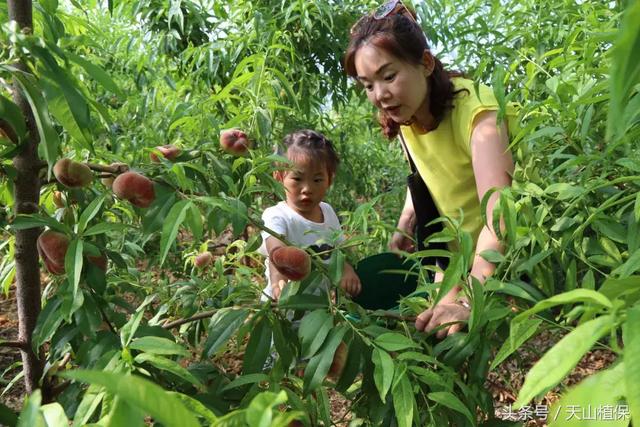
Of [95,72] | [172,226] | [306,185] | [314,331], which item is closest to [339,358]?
[314,331]

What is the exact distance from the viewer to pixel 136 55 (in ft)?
11.3

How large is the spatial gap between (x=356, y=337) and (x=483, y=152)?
0.54m

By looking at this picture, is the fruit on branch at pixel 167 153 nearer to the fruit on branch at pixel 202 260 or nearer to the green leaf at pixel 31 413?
the fruit on branch at pixel 202 260

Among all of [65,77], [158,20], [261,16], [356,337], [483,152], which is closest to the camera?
[65,77]

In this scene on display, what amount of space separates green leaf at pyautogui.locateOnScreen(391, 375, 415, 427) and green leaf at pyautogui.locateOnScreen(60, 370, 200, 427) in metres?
0.47

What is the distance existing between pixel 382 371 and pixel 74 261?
447 mm

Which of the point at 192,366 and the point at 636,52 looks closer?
the point at 636,52

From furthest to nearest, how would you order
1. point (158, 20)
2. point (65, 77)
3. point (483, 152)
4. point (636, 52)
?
point (158, 20) → point (483, 152) → point (65, 77) → point (636, 52)

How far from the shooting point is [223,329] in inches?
38.4

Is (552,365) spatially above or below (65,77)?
below

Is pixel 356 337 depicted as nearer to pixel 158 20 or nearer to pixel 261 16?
pixel 261 16

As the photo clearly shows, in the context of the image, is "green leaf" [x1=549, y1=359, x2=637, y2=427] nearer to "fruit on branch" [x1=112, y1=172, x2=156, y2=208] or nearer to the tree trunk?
"fruit on branch" [x1=112, y1=172, x2=156, y2=208]

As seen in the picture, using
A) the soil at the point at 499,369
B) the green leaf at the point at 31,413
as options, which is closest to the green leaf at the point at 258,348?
the green leaf at the point at 31,413

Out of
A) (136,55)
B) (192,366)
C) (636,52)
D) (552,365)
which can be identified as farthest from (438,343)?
(136,55)
